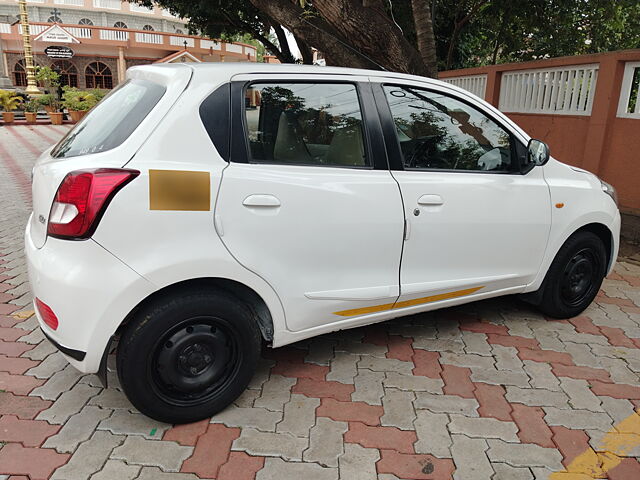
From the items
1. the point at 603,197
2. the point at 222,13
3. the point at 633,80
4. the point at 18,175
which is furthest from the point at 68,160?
the point at 222,13

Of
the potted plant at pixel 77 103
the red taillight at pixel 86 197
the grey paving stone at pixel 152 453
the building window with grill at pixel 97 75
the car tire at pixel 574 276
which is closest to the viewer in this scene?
the red taillight at pixel 86 197

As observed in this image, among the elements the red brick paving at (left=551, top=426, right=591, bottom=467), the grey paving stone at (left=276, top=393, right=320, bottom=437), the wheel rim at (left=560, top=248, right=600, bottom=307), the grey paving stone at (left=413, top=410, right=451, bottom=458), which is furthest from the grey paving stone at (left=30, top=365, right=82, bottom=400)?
the wheel rim at (left=560, top=248, right=600, bottom=307)

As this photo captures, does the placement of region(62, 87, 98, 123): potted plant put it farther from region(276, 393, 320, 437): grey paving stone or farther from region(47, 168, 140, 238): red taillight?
region(276, 393, 320, 437): grey paving stone

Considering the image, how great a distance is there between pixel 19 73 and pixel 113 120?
129 feet

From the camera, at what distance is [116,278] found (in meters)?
2.29

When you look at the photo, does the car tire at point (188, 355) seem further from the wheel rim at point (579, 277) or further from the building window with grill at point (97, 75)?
the building window with grill at point (97, 75)

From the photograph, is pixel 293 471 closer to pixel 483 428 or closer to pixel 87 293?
pixel 483 428

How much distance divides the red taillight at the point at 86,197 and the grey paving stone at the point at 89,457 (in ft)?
3.14

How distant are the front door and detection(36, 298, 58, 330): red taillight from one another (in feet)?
5.75

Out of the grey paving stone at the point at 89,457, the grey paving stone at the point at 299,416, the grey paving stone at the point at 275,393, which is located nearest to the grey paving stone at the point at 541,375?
the grey paving stone at the point at 299,416

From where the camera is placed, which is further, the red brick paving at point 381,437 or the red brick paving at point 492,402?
the red brick paving at point 492,402

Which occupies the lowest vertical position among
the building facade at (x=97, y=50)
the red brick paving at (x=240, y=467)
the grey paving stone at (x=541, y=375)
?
the red brick paving at (x=240, y=467)

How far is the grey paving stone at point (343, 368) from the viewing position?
3.10 metres

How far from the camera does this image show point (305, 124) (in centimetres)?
285
